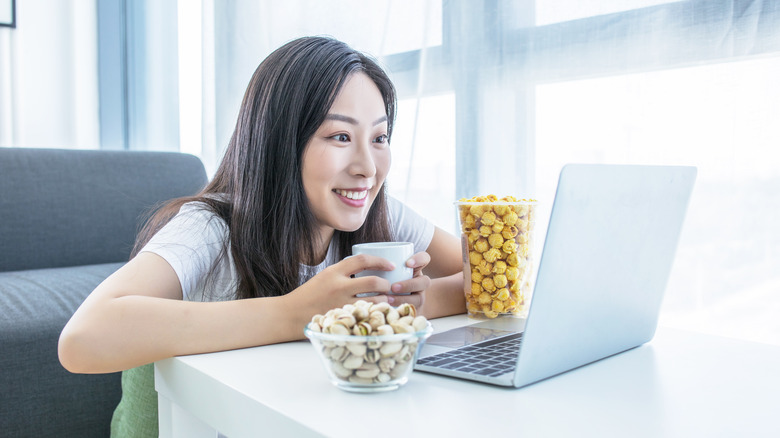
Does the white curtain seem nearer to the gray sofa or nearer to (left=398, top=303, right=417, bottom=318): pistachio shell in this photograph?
the gray sofa

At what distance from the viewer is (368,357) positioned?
0.57 metres

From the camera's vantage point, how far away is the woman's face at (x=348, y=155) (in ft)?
3.33

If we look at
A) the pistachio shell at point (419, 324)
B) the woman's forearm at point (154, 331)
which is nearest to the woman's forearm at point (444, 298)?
the woman's forearm at point (154, 331)

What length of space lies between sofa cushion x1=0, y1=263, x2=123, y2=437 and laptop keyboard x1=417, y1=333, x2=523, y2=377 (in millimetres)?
1110

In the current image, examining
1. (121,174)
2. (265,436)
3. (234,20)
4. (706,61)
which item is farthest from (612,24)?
(121,174)

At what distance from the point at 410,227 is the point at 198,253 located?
1.62 ft

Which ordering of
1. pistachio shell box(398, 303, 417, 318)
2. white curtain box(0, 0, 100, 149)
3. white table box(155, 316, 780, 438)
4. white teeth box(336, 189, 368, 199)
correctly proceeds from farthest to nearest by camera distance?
1. white curtain box(0, 0, 100, 149)
2. white teeth box(336, 189, 368, 199)
3. pistachio shell box(398, 303, 417, 318)
4. white table box(155, 316, 780, 438)

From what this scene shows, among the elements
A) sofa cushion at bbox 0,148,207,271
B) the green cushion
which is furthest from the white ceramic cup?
sofa cushion at bbox 0,148,207,271

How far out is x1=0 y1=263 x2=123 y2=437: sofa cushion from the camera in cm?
140

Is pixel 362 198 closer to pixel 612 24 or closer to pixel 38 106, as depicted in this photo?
pixel 612 24

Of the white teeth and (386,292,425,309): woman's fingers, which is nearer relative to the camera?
(386,292,425,309): woman's fingers

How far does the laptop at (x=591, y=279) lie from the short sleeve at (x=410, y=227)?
52cm

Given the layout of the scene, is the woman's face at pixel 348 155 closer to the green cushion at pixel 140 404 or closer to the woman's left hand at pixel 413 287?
the woman's left hand at pixel 413 287

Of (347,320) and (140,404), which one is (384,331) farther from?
(140,404)
